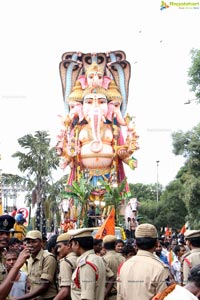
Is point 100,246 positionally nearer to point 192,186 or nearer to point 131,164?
point 192,186

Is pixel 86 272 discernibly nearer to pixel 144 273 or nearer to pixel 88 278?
pixel 88 278

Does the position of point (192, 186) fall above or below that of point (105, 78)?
below

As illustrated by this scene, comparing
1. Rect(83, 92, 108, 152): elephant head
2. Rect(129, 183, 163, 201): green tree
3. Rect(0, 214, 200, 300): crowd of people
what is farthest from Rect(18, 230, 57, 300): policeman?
Rect(129, 183, 163, 201): green tree

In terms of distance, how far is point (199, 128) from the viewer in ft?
107

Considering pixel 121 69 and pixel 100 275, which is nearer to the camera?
pixel 100 275

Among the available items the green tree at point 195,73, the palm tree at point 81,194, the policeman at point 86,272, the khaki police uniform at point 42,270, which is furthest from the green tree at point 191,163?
the policeman at point 86,272

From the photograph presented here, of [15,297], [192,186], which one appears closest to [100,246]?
[15,297]

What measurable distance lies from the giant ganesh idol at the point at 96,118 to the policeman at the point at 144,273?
34.9 m

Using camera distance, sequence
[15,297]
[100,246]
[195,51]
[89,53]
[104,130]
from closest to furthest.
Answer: [15,297] < [100,246] < [195,51] < [104,130] < [89,53]

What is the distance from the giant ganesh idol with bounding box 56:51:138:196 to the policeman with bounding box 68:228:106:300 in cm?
3440

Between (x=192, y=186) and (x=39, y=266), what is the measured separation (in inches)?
931

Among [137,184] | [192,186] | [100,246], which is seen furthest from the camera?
[137,184]

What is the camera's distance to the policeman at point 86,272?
5.50m

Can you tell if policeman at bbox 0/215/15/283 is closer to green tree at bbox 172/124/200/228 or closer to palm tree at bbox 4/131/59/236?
green tree at bbox 172/124/200/228
